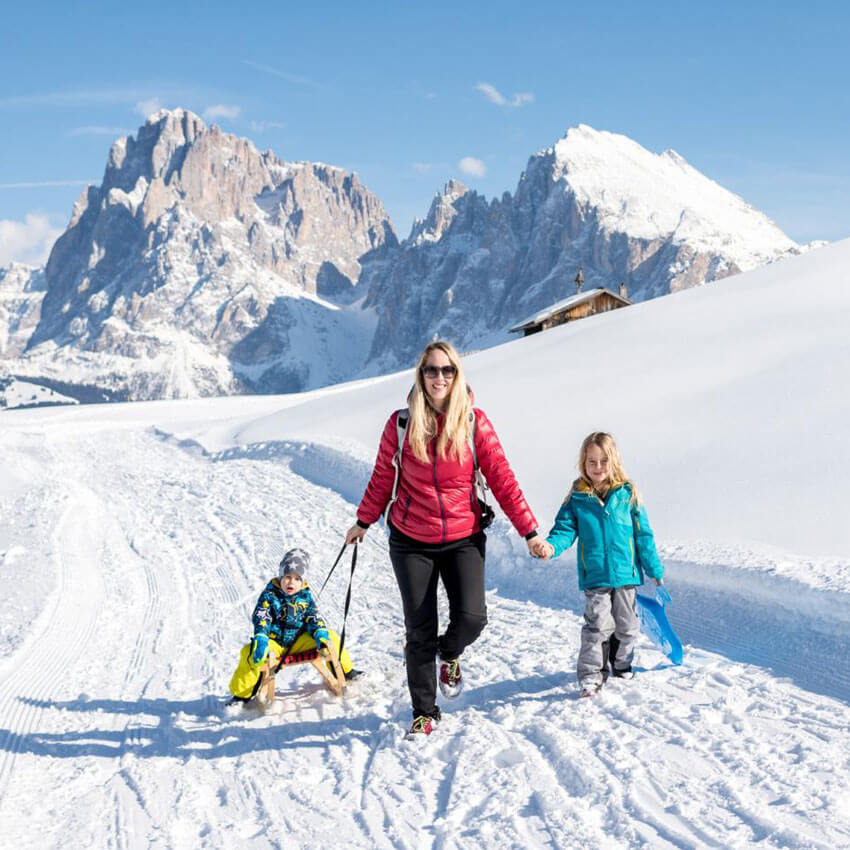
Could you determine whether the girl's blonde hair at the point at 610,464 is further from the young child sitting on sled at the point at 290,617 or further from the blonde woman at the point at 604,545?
the young child sitting on sled at the point at 290,617

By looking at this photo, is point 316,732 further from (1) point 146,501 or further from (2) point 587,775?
(1) point 146,501

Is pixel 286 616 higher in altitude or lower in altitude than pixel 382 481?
lower

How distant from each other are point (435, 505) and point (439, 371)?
76 centimetres

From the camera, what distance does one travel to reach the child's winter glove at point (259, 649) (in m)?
4.99

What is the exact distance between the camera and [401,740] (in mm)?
4449

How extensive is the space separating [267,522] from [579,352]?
35.8 feet

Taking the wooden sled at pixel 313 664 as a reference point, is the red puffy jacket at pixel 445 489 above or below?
above

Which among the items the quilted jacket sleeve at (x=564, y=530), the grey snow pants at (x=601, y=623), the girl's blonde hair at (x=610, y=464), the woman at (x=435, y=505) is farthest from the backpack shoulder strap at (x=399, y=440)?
the grey snow pants at (x=601, y=623)

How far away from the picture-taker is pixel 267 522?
11.5 m

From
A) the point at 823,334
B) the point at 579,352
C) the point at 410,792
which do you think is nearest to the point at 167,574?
the point at 410,792

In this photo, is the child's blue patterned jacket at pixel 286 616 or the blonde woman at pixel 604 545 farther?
the child's blue patterned jacket at pixel 286 616

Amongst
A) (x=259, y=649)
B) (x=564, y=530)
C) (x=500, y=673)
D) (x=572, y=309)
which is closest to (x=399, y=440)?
(x=564, y=530)

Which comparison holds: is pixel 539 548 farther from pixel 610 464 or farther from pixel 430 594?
pixel 610 464

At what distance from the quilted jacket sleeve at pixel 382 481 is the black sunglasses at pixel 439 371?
342 millimetres
